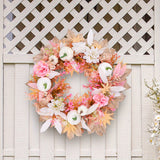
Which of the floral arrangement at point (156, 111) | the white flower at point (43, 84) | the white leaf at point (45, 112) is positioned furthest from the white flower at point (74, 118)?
the floral arrangement at point (156, 111)

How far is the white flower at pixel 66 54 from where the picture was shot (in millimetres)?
1311

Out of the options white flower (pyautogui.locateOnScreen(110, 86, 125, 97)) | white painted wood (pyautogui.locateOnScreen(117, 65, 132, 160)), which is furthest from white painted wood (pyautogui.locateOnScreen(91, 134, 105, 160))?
white flower (pyautogui.locateOnScreen(110, 86, 125, 97))

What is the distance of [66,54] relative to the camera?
131 cm

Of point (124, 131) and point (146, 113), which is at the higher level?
point (146, 113)

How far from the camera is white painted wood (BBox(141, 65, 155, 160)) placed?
4.63 feet

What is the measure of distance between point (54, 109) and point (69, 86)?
0.18 meters

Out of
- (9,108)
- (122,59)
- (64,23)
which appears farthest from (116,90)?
(9,108)

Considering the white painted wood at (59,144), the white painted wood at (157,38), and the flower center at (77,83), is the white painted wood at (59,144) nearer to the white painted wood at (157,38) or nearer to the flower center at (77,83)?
the flower center at (77,83)

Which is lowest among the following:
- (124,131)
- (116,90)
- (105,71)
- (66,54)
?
(124,131)

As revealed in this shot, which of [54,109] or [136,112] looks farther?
[136,112]

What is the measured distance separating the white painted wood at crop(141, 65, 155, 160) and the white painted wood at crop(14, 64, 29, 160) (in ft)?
Answer: 2.59

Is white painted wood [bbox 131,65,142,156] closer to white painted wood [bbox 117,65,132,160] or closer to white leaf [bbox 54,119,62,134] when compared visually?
white painted wood [bbox 117,65,132,160]

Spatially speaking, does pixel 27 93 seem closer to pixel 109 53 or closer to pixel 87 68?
pixel 87 68

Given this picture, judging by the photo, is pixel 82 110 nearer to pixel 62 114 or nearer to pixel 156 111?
pixel 62 114
